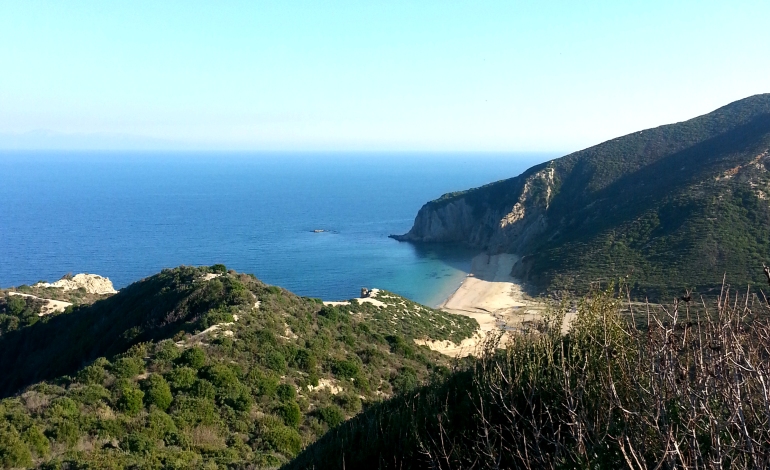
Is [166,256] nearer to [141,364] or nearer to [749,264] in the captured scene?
[141,364]

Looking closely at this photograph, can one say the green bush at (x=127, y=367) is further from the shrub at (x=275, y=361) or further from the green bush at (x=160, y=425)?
the shrub at (x=275, y=361)

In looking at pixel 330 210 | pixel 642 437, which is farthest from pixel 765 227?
pixel 330 210

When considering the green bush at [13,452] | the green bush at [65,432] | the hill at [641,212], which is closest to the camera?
the green bush at [13,452]

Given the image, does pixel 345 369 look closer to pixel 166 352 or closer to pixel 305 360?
pixel 305 360

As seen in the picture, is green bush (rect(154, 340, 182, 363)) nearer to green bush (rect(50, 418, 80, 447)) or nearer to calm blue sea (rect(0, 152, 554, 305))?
green bush (rect(50, 418, 80, 447))

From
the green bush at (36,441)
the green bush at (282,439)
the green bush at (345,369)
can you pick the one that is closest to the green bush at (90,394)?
the green bush at (36,441)

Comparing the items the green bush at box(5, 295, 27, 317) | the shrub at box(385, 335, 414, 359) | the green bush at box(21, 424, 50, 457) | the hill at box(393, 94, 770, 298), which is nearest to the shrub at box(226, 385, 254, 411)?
the green bush at box(21, 424, 50, 457)
